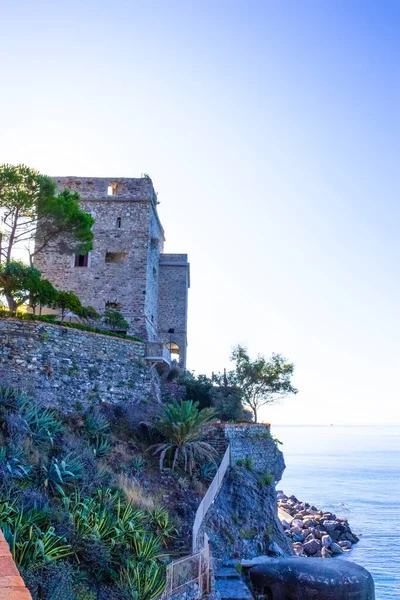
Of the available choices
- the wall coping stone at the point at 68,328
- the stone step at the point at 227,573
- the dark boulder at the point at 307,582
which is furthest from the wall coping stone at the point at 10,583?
the dark boulder at the point at 307,582

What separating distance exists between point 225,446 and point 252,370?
13084 millimetres

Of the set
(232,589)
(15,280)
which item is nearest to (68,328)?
(15,280)

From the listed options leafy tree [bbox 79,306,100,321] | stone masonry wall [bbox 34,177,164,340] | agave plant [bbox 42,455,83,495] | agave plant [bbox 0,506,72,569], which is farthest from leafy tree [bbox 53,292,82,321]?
agave plant [bbox 0,506,72,569]

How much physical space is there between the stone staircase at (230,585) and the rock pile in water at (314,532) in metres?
14.1

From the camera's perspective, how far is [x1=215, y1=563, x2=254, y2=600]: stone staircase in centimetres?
1342

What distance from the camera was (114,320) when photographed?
24.1 metres

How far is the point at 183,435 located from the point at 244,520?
3690mm

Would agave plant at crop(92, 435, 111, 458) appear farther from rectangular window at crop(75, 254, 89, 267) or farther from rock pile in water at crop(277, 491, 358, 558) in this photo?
rock pile in water at crop(277, 491, 358, 558)

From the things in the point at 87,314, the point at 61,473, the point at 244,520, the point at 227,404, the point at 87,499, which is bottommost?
the point at 244,520

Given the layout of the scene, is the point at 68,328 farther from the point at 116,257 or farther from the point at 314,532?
the point at 314,532

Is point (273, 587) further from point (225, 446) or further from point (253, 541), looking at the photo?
point (225, 446)

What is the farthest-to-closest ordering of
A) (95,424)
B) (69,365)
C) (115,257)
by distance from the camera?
1. (115,257)
2. (69,365)
3. (95,424)

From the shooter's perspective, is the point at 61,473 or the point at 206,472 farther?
the point at 206,472

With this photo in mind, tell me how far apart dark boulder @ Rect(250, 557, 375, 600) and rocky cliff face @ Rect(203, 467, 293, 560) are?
1.10 meters
